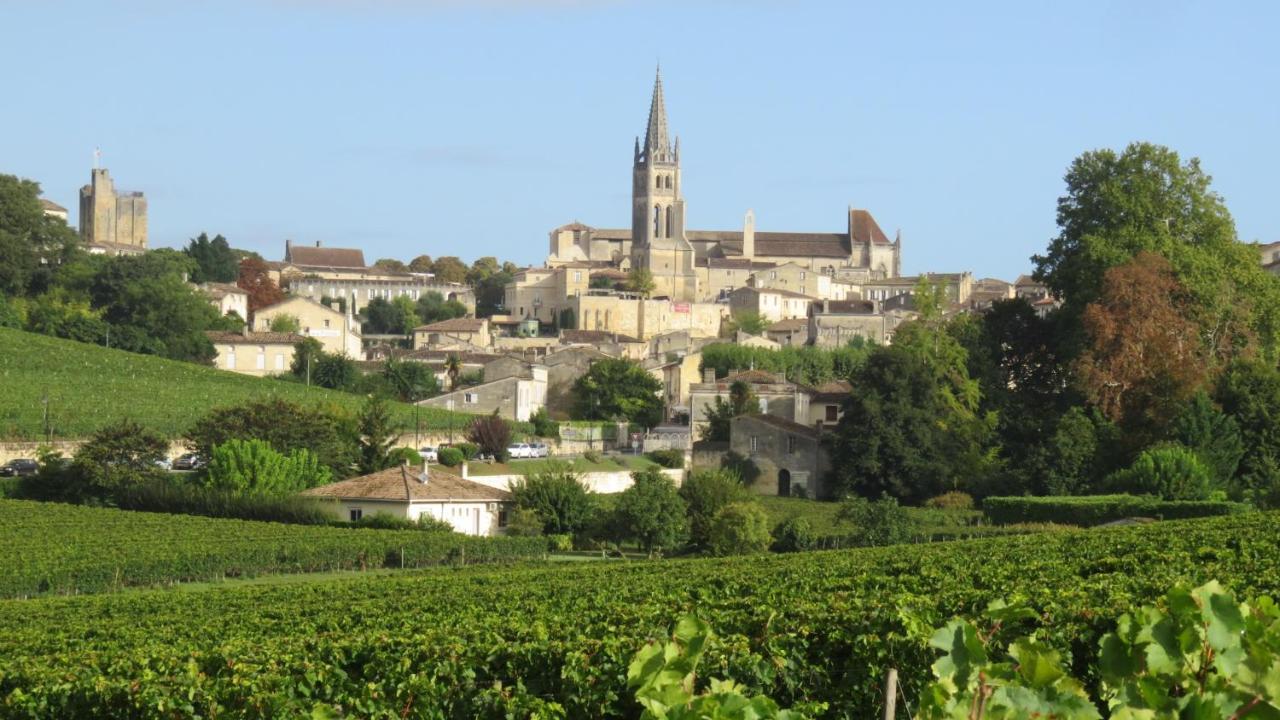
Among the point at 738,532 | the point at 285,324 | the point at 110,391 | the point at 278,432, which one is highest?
the point at 285,324

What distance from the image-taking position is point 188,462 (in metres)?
56.8

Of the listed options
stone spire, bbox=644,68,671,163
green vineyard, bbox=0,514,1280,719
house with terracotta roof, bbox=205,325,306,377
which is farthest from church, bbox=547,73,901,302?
green vineyard, bbox=0,514,1280,719

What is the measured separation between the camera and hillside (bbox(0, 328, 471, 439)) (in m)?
60.1

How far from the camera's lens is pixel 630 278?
140 meters

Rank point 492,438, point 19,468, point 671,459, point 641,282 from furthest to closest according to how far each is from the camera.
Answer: point 641,282 → point 671,459 → point 492,438 → point 19,468

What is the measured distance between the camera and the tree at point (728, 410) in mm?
63375

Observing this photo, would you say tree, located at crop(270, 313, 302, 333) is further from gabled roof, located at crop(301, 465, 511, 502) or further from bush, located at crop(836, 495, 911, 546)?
bush, located at crop(836, 495, 911, 546)

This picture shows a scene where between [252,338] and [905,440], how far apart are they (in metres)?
41.5

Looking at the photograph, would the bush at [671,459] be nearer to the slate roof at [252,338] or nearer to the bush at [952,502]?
the bush at [952,502]

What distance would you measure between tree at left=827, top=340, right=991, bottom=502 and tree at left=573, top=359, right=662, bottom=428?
19.1 m

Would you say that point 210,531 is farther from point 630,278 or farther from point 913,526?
point 630,278

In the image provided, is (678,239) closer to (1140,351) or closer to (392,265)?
(392,265)

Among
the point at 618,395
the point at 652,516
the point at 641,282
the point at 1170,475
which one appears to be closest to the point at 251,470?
the point at 652,516

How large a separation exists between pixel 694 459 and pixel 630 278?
79.1m
